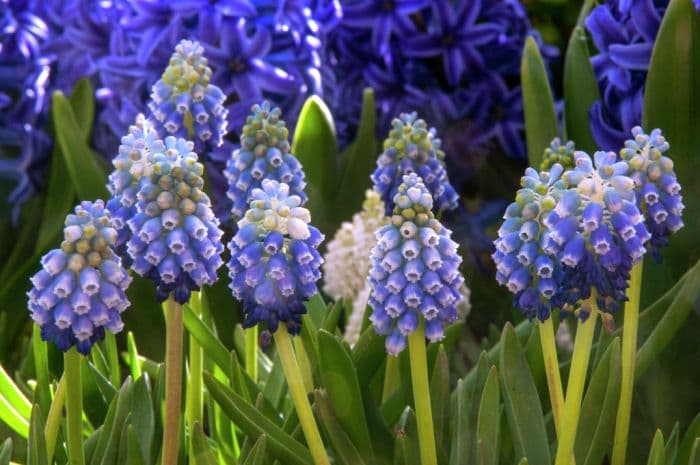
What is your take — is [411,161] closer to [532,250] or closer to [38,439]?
[532,250]

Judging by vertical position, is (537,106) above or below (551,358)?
above

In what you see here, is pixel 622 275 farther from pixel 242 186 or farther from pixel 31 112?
pixel 31 112

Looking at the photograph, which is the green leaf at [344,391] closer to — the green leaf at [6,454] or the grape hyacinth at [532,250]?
the grape hyacinth at [532,250]

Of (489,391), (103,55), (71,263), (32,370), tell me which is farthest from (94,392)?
(103,55)

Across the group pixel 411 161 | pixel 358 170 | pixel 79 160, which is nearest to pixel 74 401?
pixel 411 161

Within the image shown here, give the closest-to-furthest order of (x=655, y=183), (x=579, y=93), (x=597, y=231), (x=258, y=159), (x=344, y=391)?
(x=597, y=231) < (x=655, y=183) < (x=344, y=391) < (x=258, y=159) < (x=579, y=93)

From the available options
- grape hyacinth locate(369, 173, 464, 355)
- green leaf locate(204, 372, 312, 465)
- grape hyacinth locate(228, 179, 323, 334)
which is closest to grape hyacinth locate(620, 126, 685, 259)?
grape hyacinth locate(369, 173, 464, 355)

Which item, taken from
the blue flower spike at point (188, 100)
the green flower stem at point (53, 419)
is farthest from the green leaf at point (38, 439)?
the blue flower spike at point (188, 100)
